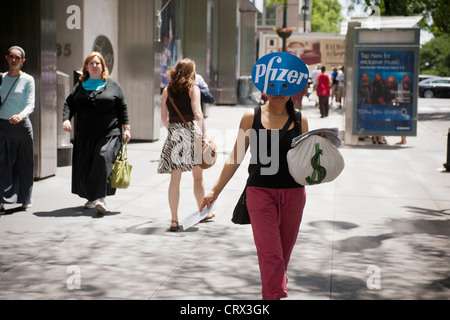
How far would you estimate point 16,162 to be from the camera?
7.96 m

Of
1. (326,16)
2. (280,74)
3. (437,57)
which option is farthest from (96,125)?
(326,16)

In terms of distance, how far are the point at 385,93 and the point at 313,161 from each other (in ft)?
38.8

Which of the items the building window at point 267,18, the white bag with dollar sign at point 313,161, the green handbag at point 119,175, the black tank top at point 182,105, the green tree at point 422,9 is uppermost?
the building window at point 267,18

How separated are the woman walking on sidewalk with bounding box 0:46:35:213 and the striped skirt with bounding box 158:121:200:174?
1676mm

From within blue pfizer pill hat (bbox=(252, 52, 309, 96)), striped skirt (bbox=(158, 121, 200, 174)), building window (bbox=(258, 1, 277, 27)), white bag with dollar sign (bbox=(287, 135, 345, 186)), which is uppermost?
building window (bbox=(258, 1, 277, 27))

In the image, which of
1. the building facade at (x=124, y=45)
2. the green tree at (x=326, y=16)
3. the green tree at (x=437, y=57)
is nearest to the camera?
the building facade at (x=124, y=45)

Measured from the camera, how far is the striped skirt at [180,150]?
23.7ft

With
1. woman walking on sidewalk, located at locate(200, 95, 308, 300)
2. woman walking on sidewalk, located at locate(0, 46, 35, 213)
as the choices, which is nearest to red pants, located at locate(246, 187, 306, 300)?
woman walking on sidewalk, located at locate(200, 95, 308, 300)

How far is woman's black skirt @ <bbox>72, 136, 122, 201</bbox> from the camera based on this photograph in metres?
7.82

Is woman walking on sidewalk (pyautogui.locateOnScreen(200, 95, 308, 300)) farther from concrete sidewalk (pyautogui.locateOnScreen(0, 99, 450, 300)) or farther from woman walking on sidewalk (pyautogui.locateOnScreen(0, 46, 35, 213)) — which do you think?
woman walking on sidewalk (pyautogui.locateOnScreen(0, 46, 35, 213))

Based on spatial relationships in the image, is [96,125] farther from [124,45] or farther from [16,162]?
[124,45]

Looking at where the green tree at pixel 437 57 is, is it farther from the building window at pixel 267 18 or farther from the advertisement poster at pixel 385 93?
the advertisement poster at pixel 385 93

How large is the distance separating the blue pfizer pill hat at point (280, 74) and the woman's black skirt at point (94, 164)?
3962mm

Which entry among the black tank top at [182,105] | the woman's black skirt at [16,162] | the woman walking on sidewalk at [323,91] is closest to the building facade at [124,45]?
the woman's black skirt at [16,162]
